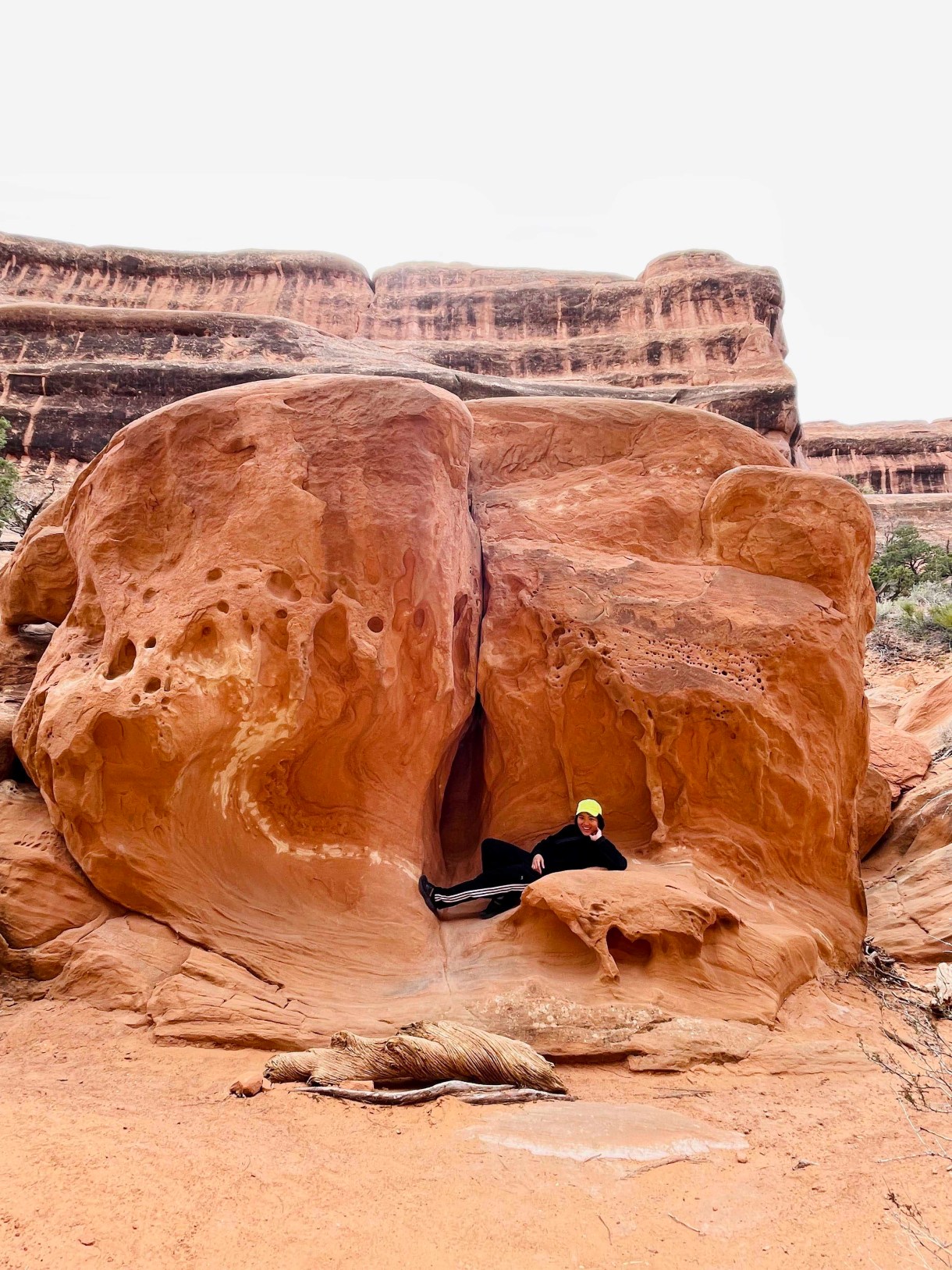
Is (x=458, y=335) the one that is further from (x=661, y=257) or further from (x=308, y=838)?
(x=308, y=838)

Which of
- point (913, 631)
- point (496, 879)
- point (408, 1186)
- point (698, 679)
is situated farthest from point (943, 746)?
point (408, 1186)

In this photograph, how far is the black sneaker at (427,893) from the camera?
16.9 ft

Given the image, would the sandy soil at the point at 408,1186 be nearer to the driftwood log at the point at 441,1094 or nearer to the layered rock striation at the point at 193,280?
the driftwood log at the point at 441,1094

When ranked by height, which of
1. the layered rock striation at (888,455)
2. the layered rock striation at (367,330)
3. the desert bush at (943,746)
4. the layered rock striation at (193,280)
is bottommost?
the desert bush at (943,746)

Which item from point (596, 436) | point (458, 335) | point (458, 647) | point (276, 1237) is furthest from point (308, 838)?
point (458, 335)

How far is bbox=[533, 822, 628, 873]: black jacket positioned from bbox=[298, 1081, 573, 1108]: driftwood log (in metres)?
1.61

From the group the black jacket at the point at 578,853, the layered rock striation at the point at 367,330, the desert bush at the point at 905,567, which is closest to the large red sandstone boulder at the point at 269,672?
the black jacket at the point at 578,853

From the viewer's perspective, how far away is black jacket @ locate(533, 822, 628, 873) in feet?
16.4

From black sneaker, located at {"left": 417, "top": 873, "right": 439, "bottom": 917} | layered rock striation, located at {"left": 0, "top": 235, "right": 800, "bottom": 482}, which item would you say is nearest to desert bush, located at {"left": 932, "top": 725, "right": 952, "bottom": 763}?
black sneaker, located at {"left": 417, "top": 873, "right": 439, "bottom": 917}

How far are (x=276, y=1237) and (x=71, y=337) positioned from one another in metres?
22.1

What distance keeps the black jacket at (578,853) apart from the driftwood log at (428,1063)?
1466 mm

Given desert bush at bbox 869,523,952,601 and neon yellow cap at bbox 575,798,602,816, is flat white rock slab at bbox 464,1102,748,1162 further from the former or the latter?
desert bush at bbox 869,523,952,601

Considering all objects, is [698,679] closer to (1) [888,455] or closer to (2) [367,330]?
(2) [367,330]

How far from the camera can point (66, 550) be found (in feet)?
20.5
